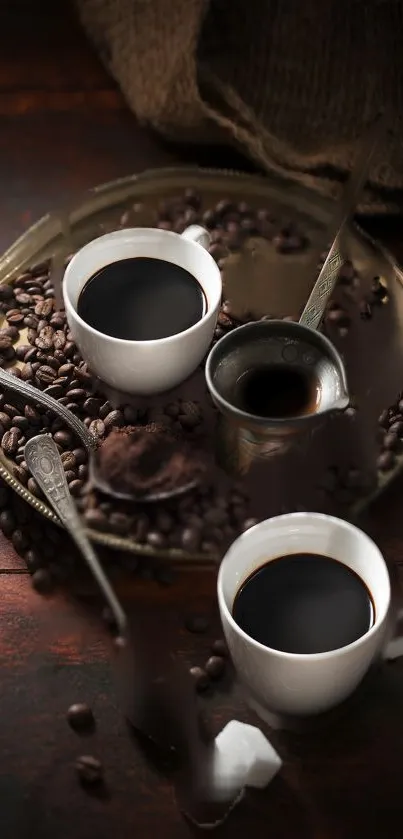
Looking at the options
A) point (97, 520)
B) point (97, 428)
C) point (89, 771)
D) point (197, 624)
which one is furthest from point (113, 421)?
point (89, 771)

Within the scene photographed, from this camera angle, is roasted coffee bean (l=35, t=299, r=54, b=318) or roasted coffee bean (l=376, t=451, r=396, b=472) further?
roasted coffee bean (l=35, t=299, r=54, b=318)

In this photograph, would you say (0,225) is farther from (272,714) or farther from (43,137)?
(272,714)

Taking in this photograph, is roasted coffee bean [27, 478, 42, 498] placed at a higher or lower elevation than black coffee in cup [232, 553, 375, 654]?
lower

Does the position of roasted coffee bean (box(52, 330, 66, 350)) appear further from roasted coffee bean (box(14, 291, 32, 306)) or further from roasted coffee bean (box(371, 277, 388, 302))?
roasted coffee bean (box(371, 277, 388, 302))

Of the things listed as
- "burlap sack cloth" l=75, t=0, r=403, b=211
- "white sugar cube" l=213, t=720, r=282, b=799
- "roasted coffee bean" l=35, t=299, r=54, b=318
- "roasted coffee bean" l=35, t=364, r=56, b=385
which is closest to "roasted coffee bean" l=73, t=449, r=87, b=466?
"roasted coffee bean" l=35, t=364, r=56, b=385

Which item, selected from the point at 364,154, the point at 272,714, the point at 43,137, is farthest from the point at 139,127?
the point at 272,714

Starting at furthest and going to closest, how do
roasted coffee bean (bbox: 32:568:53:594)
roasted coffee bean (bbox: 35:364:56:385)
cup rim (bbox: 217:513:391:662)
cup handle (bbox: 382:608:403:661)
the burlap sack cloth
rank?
the burlap sack cloth < roasted coffee bean (bbox: 35:364:56:385) < roasted coffee bean (bbox: 32:568:53:594) < cup handle (bbox: 382:608:403:661) < cup rim (bbox: 217:513:391:662)

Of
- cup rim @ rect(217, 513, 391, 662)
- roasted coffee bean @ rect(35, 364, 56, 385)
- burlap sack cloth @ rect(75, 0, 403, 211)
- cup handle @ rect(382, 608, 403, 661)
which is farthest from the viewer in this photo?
burlap sack cloth @ rect(75, 0, 403, 211)

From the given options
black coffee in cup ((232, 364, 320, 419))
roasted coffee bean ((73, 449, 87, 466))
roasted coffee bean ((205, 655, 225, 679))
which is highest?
black coffee in cup ((232, 364, 320, 419))
